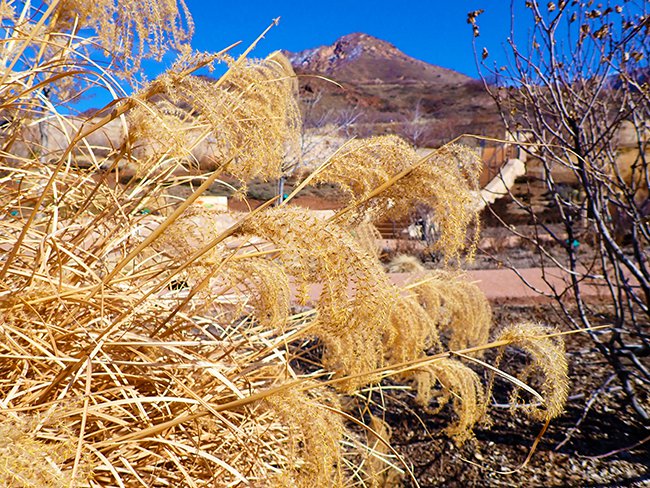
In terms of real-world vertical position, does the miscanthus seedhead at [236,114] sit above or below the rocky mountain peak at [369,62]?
below

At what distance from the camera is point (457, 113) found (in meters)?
47.2

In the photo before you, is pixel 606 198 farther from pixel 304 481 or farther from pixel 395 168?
pixel 304 481

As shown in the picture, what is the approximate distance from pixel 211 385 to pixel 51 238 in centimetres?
50

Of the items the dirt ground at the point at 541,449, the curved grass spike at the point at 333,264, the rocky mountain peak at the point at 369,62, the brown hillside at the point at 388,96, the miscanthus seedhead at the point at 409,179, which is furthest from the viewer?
the rocky mountain peak at the point at 369,62

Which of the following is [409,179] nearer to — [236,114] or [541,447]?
[236,114]

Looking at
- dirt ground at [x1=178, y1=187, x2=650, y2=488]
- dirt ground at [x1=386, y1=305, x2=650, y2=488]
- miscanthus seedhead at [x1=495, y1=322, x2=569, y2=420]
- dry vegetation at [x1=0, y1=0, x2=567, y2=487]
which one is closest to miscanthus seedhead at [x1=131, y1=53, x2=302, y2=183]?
dry vegetation at [x1=0, y1=0, x2=567, y2=487]

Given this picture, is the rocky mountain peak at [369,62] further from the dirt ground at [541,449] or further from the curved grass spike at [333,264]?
the curved grass spike at [333,264]

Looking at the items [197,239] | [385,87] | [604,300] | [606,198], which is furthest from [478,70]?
[385,87]

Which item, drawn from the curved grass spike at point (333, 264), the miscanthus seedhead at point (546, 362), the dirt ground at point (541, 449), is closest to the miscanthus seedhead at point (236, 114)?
the curved grass spike at point (333, 264)

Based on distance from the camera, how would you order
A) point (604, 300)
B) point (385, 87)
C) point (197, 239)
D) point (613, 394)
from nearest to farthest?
point (197, 239), point (613, 394), point (604, 300), point (385, 87)

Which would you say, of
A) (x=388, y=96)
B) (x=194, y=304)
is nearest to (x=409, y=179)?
(x=194, y=304)

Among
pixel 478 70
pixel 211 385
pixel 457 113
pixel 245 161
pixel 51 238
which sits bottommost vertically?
pixel 211 385

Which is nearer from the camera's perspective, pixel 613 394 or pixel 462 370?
pixel 462 370

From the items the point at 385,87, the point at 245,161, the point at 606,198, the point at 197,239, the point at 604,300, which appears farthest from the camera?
the point at 385,87
